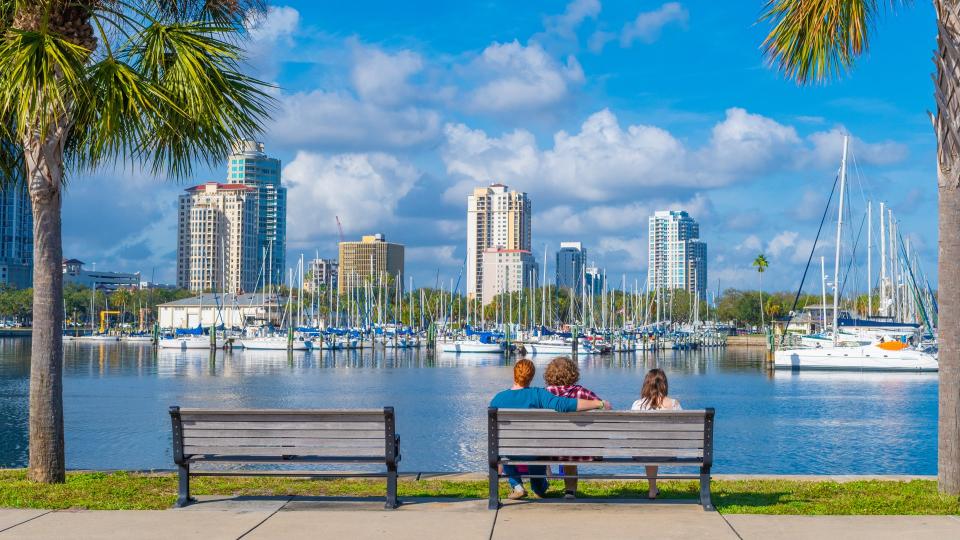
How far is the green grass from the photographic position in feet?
32.9

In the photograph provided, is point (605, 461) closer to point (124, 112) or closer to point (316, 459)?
point (316, 459)

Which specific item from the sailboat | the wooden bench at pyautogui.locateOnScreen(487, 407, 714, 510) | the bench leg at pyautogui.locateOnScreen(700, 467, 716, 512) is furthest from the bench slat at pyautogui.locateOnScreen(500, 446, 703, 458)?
the sailboat

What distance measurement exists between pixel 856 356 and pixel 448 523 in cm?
→ 6565

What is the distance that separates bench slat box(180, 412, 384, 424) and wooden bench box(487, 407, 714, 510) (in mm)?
1289

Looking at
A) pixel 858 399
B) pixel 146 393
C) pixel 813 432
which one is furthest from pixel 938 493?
pixel 146 393

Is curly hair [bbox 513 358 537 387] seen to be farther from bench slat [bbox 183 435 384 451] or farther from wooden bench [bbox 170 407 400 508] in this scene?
bench slat [bbox 183 435 384 451]

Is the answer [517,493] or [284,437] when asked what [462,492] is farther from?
[284,437]

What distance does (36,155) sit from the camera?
12.0 meters

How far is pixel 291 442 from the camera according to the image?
10062mm

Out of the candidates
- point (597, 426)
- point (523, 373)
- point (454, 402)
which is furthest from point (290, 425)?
point (454, 402)

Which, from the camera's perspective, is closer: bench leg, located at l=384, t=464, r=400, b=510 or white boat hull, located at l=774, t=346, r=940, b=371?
bench leg, located at l=384, t=464, r=400, b=510

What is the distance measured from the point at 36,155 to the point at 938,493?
1108cm

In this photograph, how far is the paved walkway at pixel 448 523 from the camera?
8.68 meters

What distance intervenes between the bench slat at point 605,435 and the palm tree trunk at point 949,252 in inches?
124
